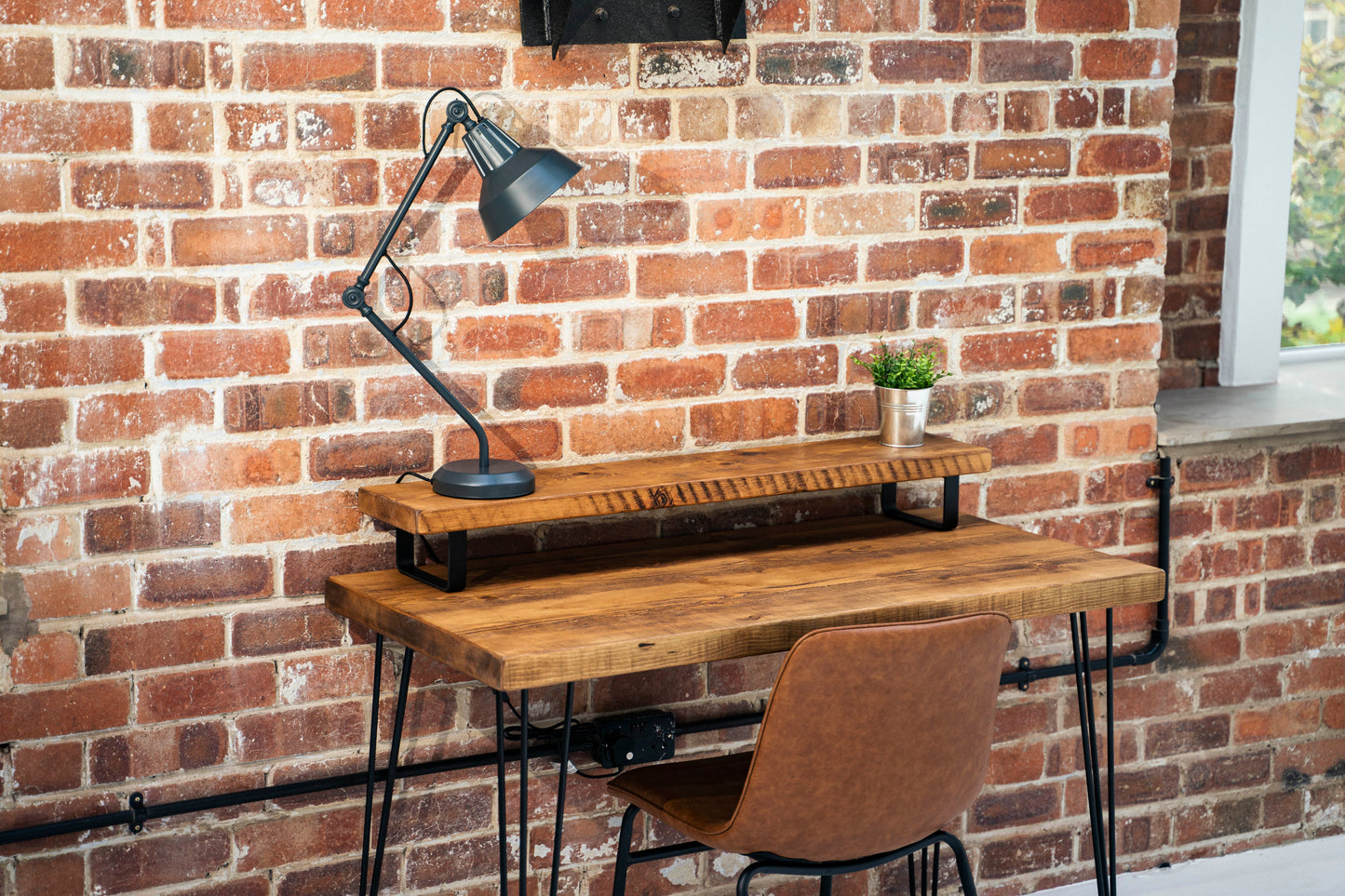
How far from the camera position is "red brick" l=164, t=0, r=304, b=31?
2127 millimetres

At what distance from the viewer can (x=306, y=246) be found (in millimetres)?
2256

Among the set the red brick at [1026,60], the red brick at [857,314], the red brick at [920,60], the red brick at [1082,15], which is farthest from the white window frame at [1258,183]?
the red brick at [857,314]

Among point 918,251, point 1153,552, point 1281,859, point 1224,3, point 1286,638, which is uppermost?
point 1224,3

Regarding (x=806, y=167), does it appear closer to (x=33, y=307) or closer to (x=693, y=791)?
(x=693, y=791)

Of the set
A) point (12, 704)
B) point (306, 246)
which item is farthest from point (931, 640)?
point (12, 704)

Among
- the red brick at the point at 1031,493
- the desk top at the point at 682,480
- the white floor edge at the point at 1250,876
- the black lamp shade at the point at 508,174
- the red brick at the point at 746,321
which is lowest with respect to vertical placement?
the white floor edge at the point at 1250,876

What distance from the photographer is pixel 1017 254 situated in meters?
2.76

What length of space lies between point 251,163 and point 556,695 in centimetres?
101

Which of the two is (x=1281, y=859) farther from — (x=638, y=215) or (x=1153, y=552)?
(x=638, y=215)

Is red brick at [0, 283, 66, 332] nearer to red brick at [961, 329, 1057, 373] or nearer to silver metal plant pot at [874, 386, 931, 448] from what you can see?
silver metal plant pot at [874, 386, 931, 448]

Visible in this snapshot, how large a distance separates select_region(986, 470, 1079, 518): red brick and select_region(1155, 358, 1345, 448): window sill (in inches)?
8.5

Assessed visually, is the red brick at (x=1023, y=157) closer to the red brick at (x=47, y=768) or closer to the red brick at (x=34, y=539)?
the red brick at (x=34, y=539)

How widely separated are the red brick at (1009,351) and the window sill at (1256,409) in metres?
0.32

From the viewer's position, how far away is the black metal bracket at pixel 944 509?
255 cm
